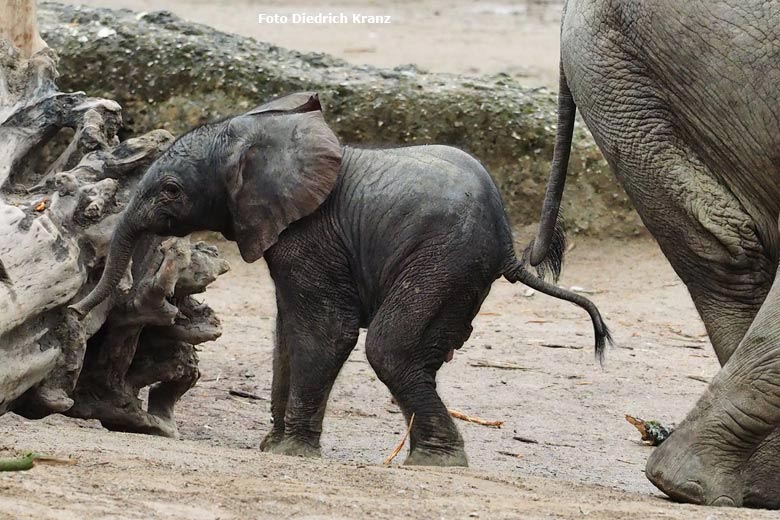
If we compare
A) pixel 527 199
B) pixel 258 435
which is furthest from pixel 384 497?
pixel 527 199

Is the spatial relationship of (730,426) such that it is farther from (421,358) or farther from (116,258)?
(116,258)

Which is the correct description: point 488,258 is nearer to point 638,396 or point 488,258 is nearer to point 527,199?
point 638,396

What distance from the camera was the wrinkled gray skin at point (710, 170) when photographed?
14.8 feet

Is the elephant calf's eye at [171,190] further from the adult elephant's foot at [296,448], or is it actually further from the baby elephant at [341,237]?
the adult elephant's foot at [296,448]

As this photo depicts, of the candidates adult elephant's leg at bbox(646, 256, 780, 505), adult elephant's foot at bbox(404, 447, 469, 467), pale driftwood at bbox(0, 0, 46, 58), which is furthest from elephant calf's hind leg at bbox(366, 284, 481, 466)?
pale driftwood at bbox(0, 0, 46, 58)

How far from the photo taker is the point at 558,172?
18.1ft

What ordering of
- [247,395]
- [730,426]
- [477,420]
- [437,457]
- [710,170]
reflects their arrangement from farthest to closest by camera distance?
[247,395] → [477,420] → [437,457] → [710,170] → [730,426]

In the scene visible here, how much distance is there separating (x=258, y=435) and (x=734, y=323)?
224cm

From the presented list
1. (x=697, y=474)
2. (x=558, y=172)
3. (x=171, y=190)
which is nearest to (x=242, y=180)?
(x=171, y=190)

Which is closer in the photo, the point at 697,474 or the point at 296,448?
the point at 697,474

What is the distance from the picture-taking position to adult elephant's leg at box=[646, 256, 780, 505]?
14.7ft

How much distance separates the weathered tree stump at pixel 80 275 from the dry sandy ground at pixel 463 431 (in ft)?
0.60

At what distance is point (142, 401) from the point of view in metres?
6.25

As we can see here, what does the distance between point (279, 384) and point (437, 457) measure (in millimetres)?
792
